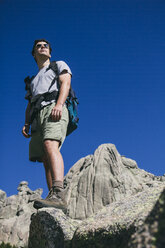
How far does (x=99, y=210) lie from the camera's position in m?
2.58

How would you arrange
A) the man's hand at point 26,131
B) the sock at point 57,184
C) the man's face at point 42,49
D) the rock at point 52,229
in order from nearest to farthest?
1. the rock at point 52,229
2. the sock at point 57,184
3. the man's hand at point 26,131
4. the man's face at point 42,49

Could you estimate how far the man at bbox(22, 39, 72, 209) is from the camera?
3.20 metres

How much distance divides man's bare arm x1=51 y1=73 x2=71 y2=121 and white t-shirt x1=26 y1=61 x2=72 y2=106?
110mm

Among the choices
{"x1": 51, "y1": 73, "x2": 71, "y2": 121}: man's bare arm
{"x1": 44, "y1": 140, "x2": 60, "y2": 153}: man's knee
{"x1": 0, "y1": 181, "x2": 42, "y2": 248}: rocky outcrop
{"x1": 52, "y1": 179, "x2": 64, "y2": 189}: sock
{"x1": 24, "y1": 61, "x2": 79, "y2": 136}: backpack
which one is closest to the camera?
{"x1": 52, "y1": 179, "x2": 64, "y2": 189}: sock

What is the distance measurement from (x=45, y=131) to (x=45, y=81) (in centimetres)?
88

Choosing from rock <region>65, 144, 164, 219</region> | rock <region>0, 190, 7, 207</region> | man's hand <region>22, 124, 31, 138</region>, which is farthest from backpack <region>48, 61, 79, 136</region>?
rock <region>0, 190, 7, 207</region>

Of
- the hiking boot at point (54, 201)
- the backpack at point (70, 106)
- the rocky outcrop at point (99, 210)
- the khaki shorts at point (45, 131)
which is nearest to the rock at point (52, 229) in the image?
the rocky outcrop at point (99, 210)

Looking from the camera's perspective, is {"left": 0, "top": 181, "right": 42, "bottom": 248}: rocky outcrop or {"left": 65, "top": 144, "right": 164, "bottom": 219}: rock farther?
{"left": 0, "top": 181, "right": 42, "bottom": 248}: rocky outcrop

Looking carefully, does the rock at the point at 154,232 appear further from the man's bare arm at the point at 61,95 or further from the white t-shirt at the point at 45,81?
the white t-shirt at the point at 45,81

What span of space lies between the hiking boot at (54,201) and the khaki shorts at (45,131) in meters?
0.70

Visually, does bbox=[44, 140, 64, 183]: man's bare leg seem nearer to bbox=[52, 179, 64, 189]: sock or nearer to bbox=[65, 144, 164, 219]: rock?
bbox=[52, 179, 64, 189]: sock

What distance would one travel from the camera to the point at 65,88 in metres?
3.86

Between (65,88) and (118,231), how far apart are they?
2405 mm

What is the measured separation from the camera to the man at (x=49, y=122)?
3199mm
